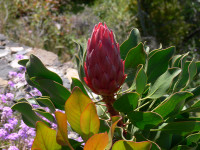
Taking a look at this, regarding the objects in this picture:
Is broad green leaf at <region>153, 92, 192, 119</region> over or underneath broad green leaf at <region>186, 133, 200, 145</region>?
over

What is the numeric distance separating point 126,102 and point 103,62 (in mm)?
164

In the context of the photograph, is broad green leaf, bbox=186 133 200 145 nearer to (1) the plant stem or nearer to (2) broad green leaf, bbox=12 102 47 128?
(1) the plant stem

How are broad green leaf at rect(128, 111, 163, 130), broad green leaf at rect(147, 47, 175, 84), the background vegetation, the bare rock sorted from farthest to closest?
the background vegetation, the bare rock, broad green leaf at rect(147, 47, 175, 84), broad green leaf at rect(128, 111, 163, 130)

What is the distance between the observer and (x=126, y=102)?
0.90 meters

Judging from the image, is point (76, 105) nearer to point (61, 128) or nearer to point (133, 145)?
point (61, 128)

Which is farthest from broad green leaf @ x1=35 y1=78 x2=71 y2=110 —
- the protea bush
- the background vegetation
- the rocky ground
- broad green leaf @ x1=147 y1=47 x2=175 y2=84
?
the background vegetation

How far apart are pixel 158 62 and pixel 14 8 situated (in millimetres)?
8086

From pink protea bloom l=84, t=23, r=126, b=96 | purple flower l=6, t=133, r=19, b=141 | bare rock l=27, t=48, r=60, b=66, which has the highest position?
Result: pink protea bloom l=84, t=23, r=126, b=96

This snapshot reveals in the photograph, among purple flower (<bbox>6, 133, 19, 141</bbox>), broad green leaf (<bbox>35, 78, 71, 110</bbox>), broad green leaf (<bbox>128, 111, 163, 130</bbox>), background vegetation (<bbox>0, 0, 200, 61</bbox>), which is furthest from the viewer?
background vegetation (<bbox>0, 0, 200, 61</bbox>)

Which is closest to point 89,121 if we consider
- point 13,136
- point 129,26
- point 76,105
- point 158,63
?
point 76,105

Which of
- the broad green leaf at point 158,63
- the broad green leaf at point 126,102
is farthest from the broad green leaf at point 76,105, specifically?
the broad green leaf at point 158,63

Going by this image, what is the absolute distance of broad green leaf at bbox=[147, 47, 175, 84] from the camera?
108 cm

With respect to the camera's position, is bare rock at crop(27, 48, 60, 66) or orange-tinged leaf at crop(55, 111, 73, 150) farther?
bare rock at crop(27, 48, 60, 66)

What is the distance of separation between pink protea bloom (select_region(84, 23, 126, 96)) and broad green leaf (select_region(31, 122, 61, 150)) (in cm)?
21
